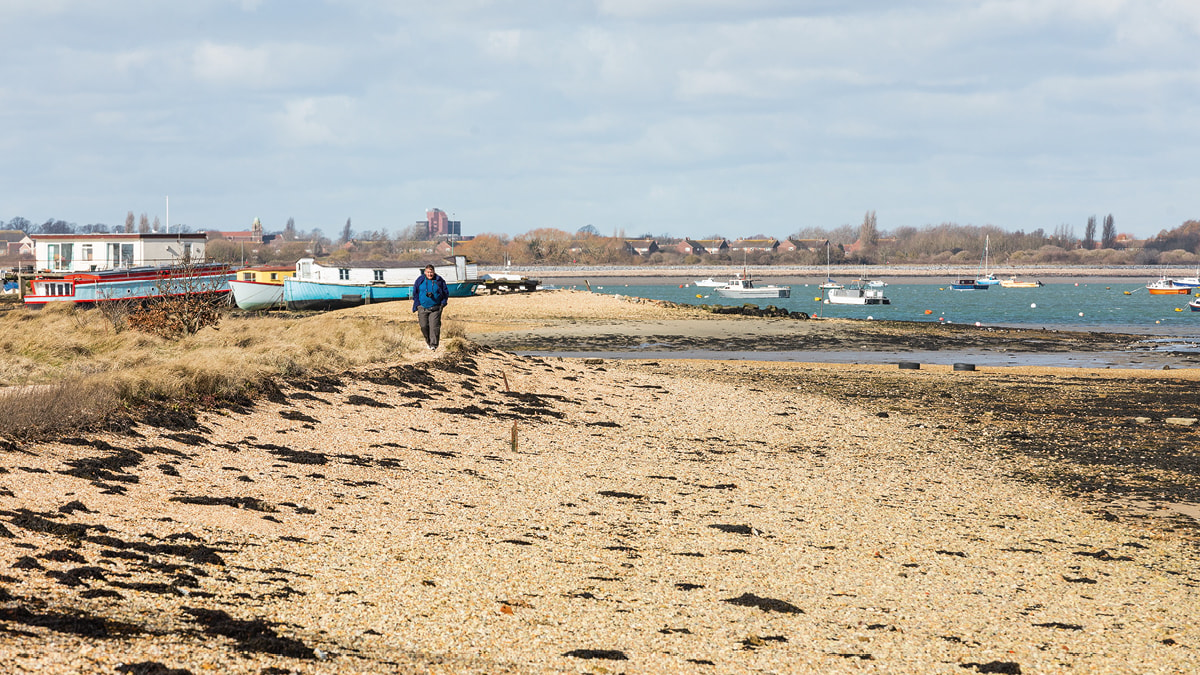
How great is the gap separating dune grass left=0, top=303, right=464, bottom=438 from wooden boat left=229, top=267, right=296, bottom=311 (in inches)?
1245

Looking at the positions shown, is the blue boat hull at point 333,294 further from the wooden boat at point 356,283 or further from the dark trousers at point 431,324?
the dark trousers at point 431,324

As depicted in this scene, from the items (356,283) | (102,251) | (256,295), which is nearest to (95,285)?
(102,251)

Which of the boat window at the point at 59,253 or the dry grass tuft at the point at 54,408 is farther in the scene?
the boat window at the point at 59,253

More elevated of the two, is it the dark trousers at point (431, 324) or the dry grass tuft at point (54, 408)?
the dark trousers at point (431, 324)

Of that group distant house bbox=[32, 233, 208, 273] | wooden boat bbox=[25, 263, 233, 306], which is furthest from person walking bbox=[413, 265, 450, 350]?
distant house bbox=[32, 233, 208, 273]

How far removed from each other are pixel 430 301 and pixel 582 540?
1303 cm

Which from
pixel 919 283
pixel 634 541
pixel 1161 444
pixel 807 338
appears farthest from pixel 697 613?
pixel 919 283

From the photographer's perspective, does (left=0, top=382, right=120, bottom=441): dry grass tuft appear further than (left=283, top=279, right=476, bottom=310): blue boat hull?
No

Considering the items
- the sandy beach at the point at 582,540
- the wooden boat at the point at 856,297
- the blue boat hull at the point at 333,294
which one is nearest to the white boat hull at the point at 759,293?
the wooden boat at the point at 856,297

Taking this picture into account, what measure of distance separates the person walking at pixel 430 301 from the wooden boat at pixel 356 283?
3788cm

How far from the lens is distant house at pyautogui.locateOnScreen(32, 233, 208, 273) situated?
5516cm

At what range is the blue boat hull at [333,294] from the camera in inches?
2456

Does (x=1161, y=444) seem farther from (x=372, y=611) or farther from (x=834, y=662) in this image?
A: (x=372, y=611)

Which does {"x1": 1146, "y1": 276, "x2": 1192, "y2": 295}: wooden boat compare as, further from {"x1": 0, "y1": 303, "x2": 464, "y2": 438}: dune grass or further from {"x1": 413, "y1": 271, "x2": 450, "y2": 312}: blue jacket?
{"x1": 413, "y1": 271, "x2": 450, "y2": 312}: blue jacket
